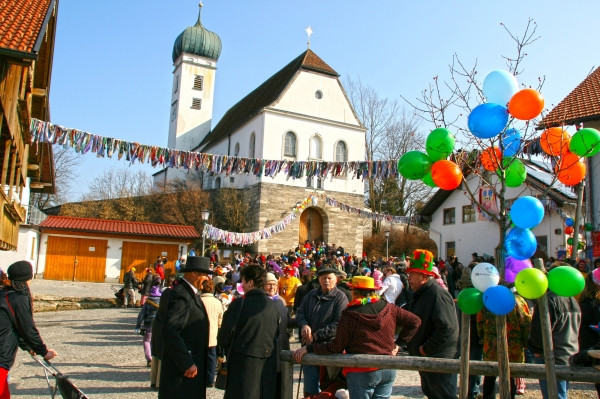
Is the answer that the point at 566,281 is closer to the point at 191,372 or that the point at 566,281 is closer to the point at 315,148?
the point at 191,372

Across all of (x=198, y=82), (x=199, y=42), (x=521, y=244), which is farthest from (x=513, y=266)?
(x=199, y=42)

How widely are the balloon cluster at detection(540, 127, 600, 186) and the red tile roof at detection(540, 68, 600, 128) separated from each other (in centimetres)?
945

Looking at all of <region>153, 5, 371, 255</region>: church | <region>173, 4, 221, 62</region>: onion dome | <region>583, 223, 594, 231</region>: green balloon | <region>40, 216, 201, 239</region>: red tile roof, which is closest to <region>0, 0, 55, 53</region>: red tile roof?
<region>583, 223, 594, 231</region>: green balloon

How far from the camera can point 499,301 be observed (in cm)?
358

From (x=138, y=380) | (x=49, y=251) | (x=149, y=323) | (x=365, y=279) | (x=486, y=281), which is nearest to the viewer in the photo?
(x=486, y=281)

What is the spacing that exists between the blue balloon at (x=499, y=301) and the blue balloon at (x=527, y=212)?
2.41ft

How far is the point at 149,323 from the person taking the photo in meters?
8.30

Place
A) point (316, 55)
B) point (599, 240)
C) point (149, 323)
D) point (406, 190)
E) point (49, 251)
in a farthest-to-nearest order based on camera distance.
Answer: point (406, 190) < point (316, 55) < point (49, 251) < point (599, 240) < point (149, 323)

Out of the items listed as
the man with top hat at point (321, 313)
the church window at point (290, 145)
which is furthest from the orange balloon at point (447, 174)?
the church window at point (290, 145)

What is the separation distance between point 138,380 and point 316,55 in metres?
36.6

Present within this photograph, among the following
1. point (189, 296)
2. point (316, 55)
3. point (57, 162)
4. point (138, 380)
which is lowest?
point (138, 380)

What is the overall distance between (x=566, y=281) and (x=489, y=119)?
168 cm

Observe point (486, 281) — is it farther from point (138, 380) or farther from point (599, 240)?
point (599, 240)

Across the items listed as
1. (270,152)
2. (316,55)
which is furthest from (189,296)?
(316,55)
